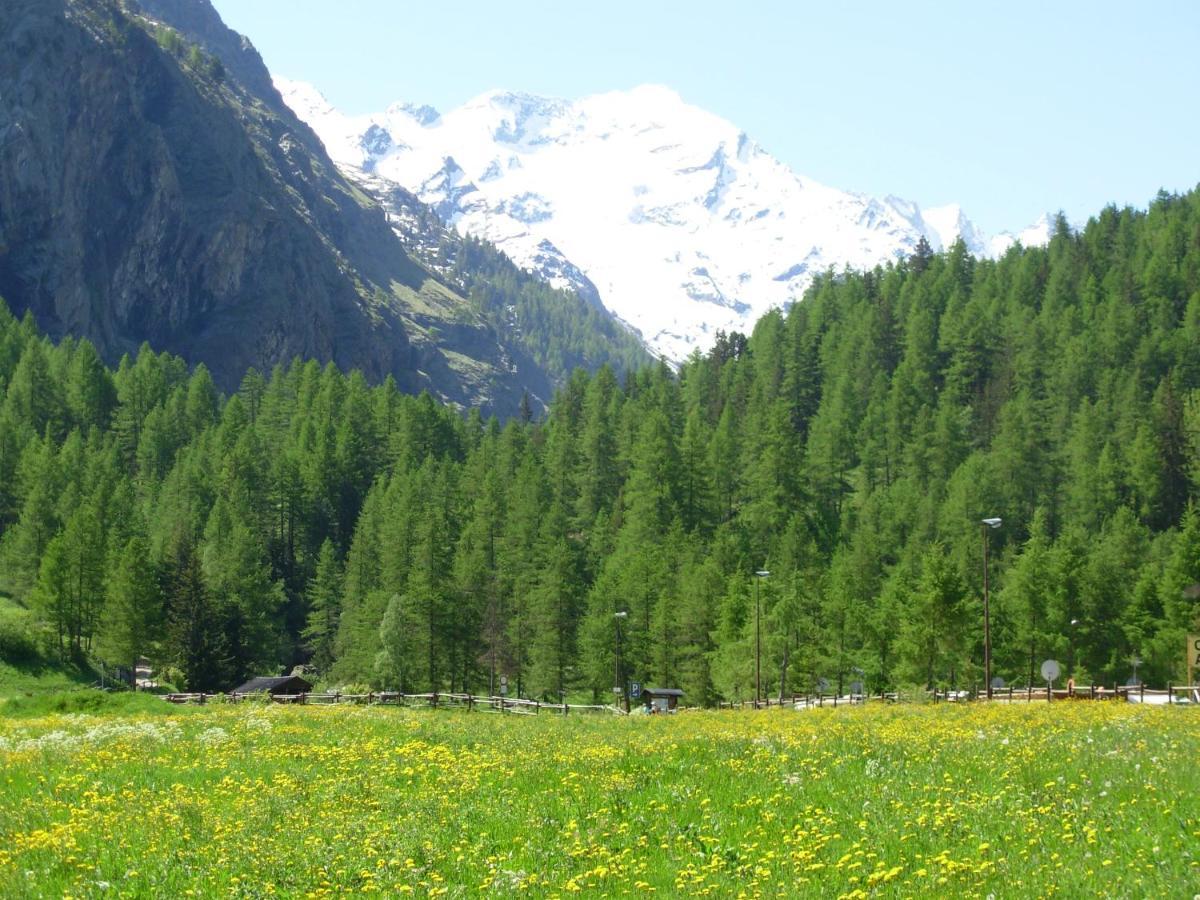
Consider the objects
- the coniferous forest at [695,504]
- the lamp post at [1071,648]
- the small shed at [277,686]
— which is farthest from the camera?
the coniferous forest at [695,504]

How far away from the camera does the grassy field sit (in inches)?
615

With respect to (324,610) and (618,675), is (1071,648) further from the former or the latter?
(324,610)

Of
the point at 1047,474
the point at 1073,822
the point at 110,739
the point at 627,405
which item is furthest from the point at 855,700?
the point at 627,405

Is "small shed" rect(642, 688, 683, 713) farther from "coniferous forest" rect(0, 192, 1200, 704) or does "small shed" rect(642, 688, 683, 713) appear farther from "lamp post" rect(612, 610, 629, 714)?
"coniferous forest" rect(0, 192, 1200, 704)

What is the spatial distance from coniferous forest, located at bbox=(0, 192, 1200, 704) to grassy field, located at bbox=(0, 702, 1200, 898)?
4115 cm

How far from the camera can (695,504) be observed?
117m

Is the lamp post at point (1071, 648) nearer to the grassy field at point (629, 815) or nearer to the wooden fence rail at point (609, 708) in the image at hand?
the wooden fence rail at point (609, 708)

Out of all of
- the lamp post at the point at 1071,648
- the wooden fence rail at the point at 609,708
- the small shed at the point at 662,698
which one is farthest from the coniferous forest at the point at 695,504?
the wooden fence rail at the point at 609,708

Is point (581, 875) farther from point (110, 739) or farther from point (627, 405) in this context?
point (627, 405)

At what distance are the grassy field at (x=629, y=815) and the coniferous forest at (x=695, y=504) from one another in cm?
4115

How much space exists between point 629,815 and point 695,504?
3859 inches

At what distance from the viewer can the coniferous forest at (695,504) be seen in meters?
77.3

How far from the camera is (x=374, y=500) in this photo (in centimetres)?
11506

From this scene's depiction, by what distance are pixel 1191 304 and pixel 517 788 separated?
129m
